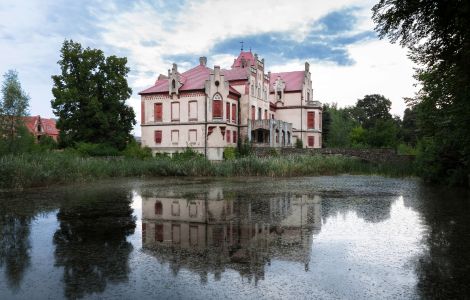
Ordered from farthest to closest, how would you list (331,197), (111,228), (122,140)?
1. (122,140)
2. (331,197)
3. (111,228)

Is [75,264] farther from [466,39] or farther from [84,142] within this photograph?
[84,142]

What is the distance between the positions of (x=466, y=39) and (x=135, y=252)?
25.0 feet

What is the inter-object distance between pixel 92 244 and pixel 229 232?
9.63 ft

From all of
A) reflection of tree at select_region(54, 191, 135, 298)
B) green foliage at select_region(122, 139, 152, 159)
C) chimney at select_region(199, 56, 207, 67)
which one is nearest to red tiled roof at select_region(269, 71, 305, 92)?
chimney at select_region(199, 56, 207, 67)

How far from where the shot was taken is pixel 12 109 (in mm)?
31031

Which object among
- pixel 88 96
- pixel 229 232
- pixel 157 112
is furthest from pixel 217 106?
pixel 229 232

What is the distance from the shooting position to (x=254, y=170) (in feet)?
95.2

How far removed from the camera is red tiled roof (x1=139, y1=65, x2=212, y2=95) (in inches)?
1860

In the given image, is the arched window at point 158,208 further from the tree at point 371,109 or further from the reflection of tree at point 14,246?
the tree at point 371,109

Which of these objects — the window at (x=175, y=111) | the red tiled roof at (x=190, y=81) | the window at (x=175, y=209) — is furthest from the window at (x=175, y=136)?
the window at (x=175, y=209)

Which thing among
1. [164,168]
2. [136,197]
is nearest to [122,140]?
[164,168]

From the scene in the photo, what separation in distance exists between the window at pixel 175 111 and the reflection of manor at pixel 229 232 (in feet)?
108

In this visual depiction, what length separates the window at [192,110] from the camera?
153ft

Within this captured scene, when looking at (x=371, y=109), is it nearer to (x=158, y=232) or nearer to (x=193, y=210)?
(x=193, y=210)
